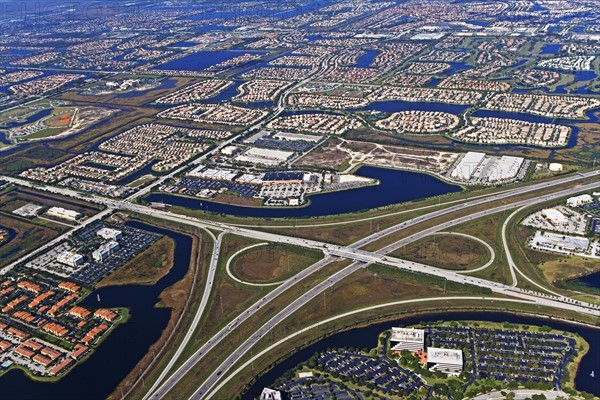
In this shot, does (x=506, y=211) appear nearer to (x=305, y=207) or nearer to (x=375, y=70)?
(x=305, y=207)

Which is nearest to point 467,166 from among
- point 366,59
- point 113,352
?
point 113,352

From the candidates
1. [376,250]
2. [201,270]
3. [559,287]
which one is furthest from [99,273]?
[559,287]

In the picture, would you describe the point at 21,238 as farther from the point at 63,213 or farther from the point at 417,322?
the point at 417,322

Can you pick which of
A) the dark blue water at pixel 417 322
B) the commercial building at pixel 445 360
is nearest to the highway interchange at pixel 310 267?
the dark blue water at pixel 417 322

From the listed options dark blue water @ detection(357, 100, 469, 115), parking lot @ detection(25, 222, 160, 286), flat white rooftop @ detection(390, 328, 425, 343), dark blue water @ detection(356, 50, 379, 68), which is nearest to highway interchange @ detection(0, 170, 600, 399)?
parking lot @ detection(25, 222, 160, 286)

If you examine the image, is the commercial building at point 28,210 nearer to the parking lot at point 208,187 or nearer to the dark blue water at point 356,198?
the dark blue water at point 356,198

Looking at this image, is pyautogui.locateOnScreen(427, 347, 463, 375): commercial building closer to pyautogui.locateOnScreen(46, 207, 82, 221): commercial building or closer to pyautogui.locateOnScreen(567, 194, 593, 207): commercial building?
pyautogui.locateOnScreen(567, 194, 593, 207): commercial building
